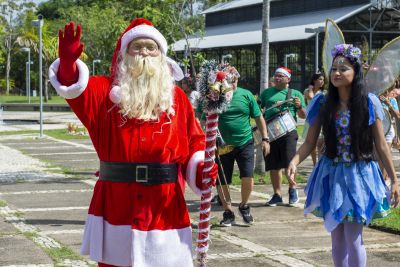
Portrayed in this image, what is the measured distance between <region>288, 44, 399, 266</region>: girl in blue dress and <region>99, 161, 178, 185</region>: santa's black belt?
152cm

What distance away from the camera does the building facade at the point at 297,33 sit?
3941 cm

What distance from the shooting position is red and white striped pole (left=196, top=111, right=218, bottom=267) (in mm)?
4355

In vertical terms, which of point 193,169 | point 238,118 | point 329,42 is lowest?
point 193,169

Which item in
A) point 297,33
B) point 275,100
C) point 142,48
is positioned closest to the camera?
point 142,48

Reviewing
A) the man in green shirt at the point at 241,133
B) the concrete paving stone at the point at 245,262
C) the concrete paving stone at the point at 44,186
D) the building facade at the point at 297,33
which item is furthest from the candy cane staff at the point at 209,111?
the building facade at the point at 297,33

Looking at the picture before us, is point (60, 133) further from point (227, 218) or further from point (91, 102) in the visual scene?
point (91, 102)

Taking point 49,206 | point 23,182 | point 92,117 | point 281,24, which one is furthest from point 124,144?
point 281,24

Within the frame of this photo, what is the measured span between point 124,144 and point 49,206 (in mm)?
5906

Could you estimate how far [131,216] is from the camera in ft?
14.2

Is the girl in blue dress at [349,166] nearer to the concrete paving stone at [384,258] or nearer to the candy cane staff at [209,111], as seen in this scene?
the concrete paving stone at [384,258]

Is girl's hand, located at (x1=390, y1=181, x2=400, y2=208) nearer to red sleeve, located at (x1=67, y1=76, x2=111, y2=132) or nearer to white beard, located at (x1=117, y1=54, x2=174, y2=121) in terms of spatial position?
white beard, located at (x1=117, y1=54, x2=174, y2=121)

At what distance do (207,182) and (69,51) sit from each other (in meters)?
1.08

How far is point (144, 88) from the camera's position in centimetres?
440

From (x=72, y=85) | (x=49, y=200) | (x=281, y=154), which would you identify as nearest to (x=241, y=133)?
(x=281, y=154)
